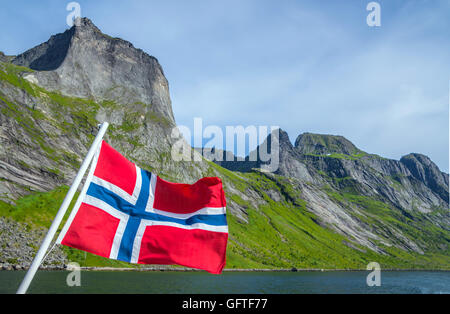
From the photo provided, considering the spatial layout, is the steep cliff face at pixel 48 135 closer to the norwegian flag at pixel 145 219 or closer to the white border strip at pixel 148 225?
the norwegian flag at pixel 145 219

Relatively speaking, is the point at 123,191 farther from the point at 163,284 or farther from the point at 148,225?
the point at 163,284

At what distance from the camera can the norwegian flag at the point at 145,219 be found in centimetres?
958

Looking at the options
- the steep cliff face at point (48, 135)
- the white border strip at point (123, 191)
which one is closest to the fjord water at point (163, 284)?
the white border strip at point (123, 191)

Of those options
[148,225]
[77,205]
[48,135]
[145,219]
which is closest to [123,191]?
[145,219]

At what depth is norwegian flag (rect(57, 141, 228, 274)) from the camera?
958cm

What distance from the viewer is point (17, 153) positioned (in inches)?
4729

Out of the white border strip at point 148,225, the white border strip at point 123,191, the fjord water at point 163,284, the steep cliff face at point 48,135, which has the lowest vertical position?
the fjord water at point 163,284

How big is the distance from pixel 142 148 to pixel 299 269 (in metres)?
120

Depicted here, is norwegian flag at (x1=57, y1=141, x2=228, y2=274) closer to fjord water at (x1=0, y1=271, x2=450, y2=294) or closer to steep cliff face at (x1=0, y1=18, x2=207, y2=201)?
fjord water at (x1=0, y1=271, x2=450, y2=294)

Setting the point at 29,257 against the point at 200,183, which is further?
the point at 29,257

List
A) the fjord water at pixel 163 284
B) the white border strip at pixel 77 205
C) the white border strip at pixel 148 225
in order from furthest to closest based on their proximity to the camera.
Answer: the fjord water at pixel 163 284 → the white border strip at pixel 148 225 → the white border strip at pixel 77 205

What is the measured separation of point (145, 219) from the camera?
408 inches
